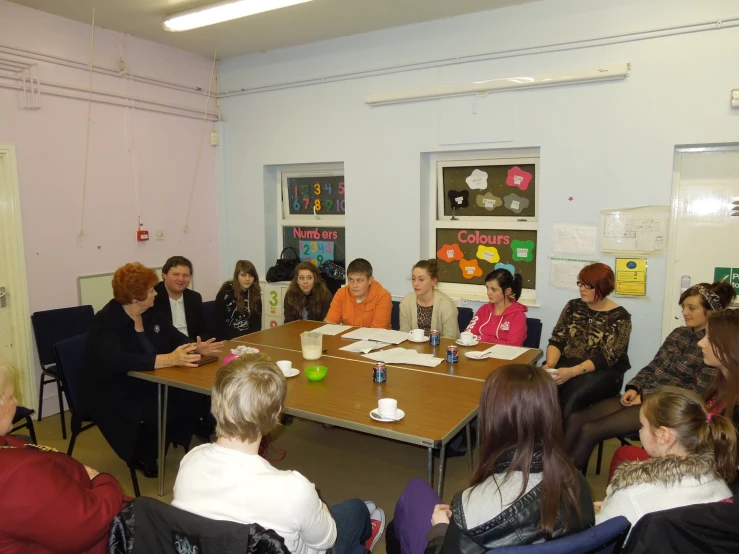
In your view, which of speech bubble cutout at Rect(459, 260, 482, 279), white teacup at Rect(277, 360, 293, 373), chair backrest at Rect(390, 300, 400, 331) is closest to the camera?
white teacup at Rect(277, 360, 293, 373)

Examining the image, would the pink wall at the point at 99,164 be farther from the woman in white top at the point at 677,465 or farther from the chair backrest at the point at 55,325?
the woman in white top at the point at 677,465

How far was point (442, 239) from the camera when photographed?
4.74 metres

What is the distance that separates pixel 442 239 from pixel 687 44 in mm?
2197

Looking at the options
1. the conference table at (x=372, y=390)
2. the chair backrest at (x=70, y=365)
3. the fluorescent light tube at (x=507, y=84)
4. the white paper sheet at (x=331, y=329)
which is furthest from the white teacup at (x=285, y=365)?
the fluorescent light tube at (x=507, y=84)

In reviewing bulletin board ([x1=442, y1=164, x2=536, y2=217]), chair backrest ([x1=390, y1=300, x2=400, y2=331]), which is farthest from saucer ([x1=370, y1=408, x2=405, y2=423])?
bulletin board ([x1=442, y1=164, x2=536, y2=217])

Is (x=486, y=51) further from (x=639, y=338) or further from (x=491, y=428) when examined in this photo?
(x=491, y=428)

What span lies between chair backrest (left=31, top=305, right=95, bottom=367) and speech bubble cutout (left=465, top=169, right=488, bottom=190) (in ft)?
10.2

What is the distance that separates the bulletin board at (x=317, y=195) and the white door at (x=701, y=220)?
108 inches

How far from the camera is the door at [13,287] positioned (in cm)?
392

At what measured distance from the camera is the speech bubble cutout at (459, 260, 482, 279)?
4.59 metres

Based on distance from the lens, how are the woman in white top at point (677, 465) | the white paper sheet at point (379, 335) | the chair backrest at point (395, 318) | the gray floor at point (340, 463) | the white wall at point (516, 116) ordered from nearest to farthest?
the woman in white top at point (677, 465)
the gray floor at point (340, 463)
the white paper sheet at point (379, 335)
the white wall at point (516, 116)
the chair backrest at point (395, 318)

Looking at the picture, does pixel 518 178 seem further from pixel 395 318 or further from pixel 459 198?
pixel 395 318

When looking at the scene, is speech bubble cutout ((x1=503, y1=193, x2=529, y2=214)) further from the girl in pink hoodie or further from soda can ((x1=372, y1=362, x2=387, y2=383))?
soda can ((x1=372, y1=362, x2=387, y2=383))

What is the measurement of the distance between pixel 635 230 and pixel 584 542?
117 inches
